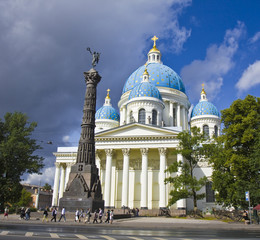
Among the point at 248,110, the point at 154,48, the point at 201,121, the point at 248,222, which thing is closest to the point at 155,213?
the point at 248,222

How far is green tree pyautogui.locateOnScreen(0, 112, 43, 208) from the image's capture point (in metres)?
35.2

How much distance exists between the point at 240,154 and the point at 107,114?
40477 mm

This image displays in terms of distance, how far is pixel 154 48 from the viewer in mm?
72375

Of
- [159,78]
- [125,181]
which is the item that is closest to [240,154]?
[125,181]

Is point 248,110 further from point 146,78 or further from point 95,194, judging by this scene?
point 146,78

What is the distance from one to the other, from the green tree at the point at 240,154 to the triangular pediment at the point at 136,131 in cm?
1368

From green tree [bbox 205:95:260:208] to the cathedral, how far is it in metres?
7.00

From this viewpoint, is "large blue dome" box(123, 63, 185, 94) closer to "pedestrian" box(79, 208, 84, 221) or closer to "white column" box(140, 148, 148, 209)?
"white column" box(140, 148, 148, 209)

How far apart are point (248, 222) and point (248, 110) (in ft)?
35.9

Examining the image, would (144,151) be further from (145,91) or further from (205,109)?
(205,109)

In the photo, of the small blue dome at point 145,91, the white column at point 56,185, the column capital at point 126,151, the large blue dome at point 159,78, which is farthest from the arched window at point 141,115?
the white column at point 56,185

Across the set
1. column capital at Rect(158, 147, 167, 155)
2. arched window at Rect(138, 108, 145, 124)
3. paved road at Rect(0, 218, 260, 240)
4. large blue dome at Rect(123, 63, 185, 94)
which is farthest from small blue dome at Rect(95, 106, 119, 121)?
paved road at Rect(0, 218, 260, 240)

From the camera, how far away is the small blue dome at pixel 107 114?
6550 centimetres

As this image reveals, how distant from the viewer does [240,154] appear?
28875mm
